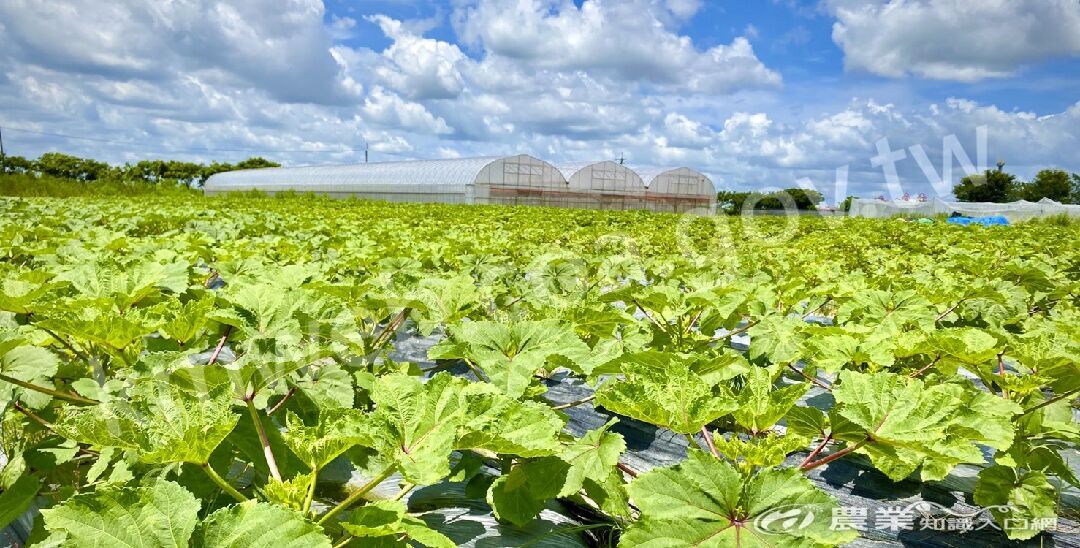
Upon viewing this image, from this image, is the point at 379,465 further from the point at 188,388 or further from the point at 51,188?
the point at 51,188

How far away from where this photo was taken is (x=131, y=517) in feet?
3.16

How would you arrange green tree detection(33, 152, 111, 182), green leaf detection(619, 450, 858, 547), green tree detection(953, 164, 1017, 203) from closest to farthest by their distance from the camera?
green leaf detection(619, 450, 858, 547), green tree detection(953, 164, 1017, 203), green tree detection(33, 152, 111, 182)

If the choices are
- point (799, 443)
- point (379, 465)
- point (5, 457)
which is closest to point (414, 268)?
point (5, 457)

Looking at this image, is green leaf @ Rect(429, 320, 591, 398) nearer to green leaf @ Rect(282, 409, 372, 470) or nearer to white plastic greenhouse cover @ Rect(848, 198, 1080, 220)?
green leaf @ Rect(282, 409, 372, 470)

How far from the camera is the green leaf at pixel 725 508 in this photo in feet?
3.62

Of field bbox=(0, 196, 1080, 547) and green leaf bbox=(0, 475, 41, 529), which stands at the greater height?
field bbox=(0, 196, 1080, 547)

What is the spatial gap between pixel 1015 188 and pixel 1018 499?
223ft

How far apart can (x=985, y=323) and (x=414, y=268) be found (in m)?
3.07

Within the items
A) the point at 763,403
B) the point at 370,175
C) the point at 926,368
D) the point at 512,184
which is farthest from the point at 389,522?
the point at 370,175

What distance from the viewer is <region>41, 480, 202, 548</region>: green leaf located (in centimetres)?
94

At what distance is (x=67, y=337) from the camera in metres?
2.01

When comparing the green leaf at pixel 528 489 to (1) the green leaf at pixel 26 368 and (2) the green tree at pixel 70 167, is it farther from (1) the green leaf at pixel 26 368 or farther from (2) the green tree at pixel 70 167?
(2) the green tree at pixel 70 167

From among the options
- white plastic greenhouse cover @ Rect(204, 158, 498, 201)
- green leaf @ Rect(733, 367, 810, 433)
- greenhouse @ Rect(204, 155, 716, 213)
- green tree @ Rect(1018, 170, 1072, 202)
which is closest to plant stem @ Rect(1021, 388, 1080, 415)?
green leaf @ Rect(733, 367, 810, 433)

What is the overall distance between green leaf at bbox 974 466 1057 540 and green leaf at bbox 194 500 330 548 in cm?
163
